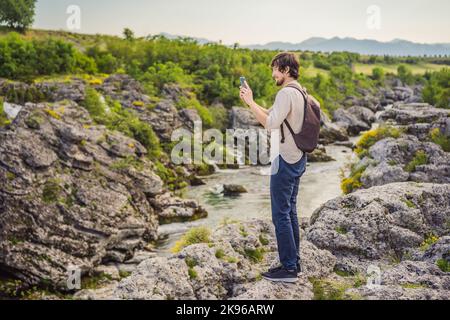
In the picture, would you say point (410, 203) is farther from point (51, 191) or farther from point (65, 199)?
point (51, 191)

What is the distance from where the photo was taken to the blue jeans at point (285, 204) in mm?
7855

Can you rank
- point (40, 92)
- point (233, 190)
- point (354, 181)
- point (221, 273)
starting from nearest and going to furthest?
point (221, 273) < point (354, 181) < point (233, 190) < point (40, 92)

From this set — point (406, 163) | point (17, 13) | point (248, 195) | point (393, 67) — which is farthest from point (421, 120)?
point (393, 67)

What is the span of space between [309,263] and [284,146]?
2.82 meters

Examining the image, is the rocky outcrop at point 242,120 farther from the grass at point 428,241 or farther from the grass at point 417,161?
the grass at point 428,241

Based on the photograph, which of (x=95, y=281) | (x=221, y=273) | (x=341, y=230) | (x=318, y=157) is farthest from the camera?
(x=318, y=157)

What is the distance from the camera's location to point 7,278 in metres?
28.2

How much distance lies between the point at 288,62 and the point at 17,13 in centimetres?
11631

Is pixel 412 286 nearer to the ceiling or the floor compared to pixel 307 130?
nearer to the floor

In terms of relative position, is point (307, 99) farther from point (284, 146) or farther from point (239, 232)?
point (239, 232)

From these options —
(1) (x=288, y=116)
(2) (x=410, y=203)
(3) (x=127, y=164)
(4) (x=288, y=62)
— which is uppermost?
(4) (x=288, y=62)

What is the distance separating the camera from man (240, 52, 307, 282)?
7.51 metres

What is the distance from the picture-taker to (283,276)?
8.20 meters

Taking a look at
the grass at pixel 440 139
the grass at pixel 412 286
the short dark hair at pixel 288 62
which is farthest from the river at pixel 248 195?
the short dark hair at pixel 288 62
